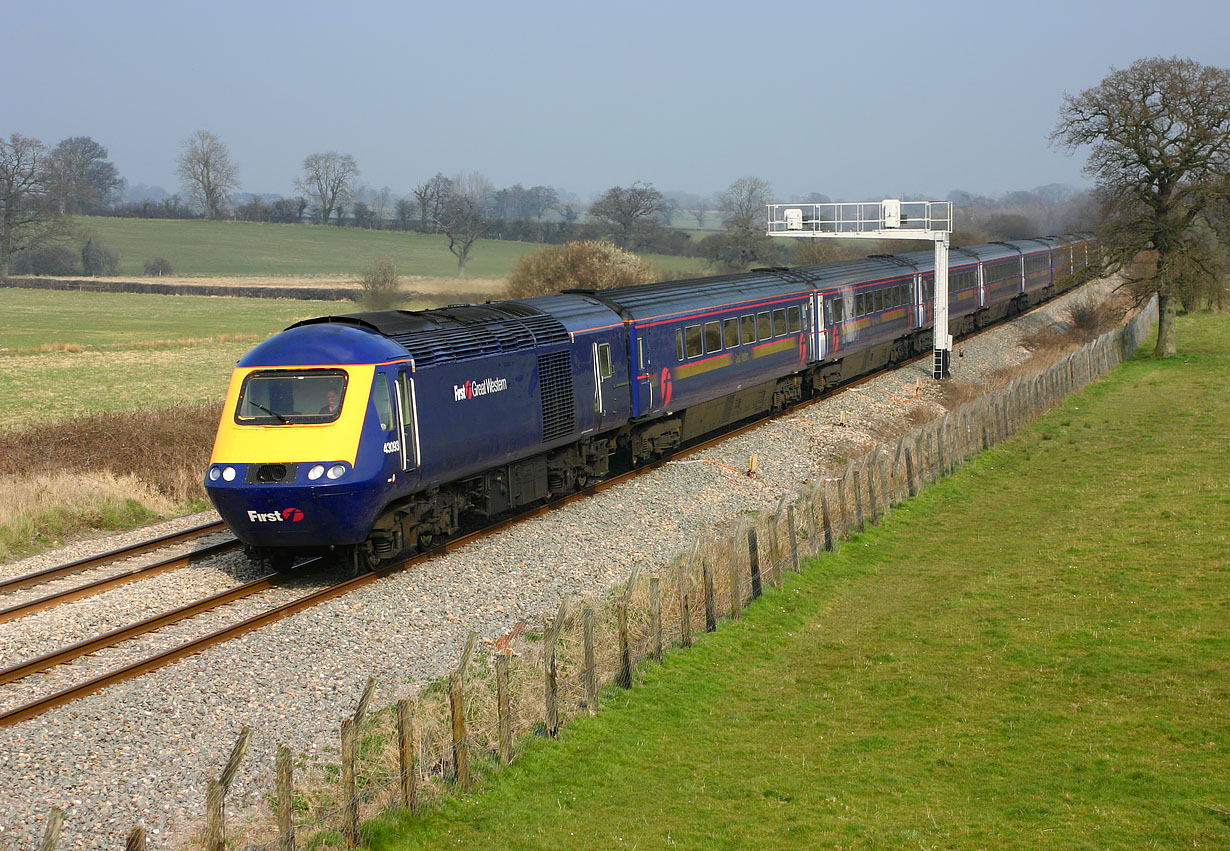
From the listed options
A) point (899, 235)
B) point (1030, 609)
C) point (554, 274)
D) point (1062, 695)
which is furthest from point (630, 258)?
point (1062, 695)

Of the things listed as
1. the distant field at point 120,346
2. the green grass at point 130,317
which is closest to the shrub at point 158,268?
the green grass at point 130,317

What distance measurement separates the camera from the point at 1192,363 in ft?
141

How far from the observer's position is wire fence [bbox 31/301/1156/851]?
28.6ft

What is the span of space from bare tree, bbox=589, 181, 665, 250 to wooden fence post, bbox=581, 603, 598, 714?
78623mm

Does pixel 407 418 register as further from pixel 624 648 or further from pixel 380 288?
pixel 380 288

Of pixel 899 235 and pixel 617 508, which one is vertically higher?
pixel 899 235

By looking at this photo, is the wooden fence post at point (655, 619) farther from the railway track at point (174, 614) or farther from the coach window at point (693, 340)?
the coach window at point (693, 340)

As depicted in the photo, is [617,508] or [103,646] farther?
[617,508]

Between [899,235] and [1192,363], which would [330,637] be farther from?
[1192,363]

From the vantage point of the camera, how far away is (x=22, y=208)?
283 feet

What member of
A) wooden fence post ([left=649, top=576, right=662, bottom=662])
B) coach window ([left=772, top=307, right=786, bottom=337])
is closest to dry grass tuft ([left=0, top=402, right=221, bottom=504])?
wooden fence post ([left=649, top=576, right=662, bottom=662])

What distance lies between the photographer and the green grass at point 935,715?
9.16 metres

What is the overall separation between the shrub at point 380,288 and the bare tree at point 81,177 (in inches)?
2036

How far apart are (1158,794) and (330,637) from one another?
8660 millimetres
